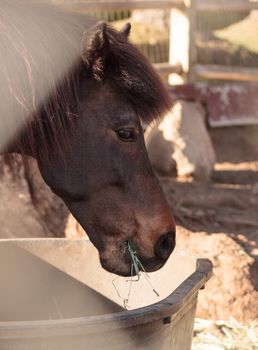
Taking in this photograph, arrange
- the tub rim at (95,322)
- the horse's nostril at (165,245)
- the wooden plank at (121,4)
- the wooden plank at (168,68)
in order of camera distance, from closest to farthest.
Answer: the tub rim at (95,322) → the horse's nostril at (165,245) → the wooden plank at (121,4) → the wooden plank at (168,68)

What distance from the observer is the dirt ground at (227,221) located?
146 inches

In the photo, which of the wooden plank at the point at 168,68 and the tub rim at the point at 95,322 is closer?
the tub rim at the point at 95,322

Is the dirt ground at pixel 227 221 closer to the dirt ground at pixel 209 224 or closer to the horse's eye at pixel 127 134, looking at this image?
the dirt ground at pixel 209 224

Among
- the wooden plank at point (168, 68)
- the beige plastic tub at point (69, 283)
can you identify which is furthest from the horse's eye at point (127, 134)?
the wooden plank at point (168, 68)

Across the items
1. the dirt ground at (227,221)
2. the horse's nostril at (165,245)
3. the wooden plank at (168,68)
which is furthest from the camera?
the wooden plank at (168,68)

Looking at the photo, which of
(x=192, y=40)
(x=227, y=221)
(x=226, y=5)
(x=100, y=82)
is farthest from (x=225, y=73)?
(x=100, y=82)

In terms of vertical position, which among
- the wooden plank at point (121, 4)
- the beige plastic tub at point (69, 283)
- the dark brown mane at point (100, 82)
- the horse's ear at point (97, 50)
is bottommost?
the beige plastic tub at point (69, 283)

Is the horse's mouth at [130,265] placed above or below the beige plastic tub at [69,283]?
Answer: above

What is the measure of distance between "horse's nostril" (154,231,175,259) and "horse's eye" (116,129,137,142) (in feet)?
1.18

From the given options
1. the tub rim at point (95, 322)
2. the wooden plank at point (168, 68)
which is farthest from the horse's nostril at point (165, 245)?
the wooden plank at point (168, 68)

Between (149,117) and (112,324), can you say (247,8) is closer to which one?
(149,117)

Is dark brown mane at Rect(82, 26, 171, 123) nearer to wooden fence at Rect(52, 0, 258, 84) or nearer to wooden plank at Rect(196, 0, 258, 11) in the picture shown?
wooden fence at Rect(52, 0, 258, 84)

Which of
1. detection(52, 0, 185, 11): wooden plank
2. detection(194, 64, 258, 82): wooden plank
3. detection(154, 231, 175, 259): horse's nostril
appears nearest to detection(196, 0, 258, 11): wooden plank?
detection(52, 0, 185, 11): wooden plank

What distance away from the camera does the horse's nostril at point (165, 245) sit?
2475 mm
